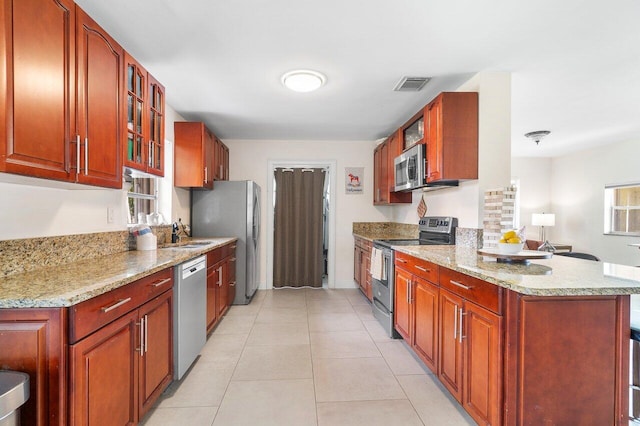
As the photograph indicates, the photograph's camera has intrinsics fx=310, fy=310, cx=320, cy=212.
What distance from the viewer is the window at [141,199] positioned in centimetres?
296

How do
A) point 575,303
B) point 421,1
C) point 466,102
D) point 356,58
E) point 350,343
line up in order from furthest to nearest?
point 350,343, point 466,102, point 356,58, point 421,1, point 575,303

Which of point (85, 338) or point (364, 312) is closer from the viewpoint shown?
point (85, 338)

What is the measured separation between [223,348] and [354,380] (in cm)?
123

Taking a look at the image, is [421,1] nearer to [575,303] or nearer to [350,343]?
[575,303]

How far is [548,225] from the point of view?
6062 mm

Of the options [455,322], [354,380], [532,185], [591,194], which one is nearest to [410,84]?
[455,322]

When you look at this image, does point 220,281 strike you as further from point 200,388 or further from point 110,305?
point 110,305

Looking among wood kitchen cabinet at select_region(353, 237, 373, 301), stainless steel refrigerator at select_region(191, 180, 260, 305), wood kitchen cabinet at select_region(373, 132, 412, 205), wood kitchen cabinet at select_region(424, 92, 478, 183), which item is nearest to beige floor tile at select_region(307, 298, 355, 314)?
wood kitchen cabinet at select_region(353, 237, 373, 301)

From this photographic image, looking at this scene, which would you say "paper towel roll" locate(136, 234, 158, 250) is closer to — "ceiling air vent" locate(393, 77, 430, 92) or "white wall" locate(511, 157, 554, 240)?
"ceiling air vent" locate(393, 77, 430, 92)

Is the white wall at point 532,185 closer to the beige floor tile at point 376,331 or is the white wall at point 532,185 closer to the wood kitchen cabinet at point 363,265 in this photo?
the wood kitchen cabinet at point 363,265

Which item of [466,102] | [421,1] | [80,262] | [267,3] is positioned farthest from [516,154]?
[80,262]

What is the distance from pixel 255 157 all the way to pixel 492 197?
11.7 ft

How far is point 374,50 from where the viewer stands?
7.52ft

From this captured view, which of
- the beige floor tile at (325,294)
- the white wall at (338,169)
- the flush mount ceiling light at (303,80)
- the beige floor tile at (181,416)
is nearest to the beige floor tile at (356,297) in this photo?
the beige floor tile at (325,294)
